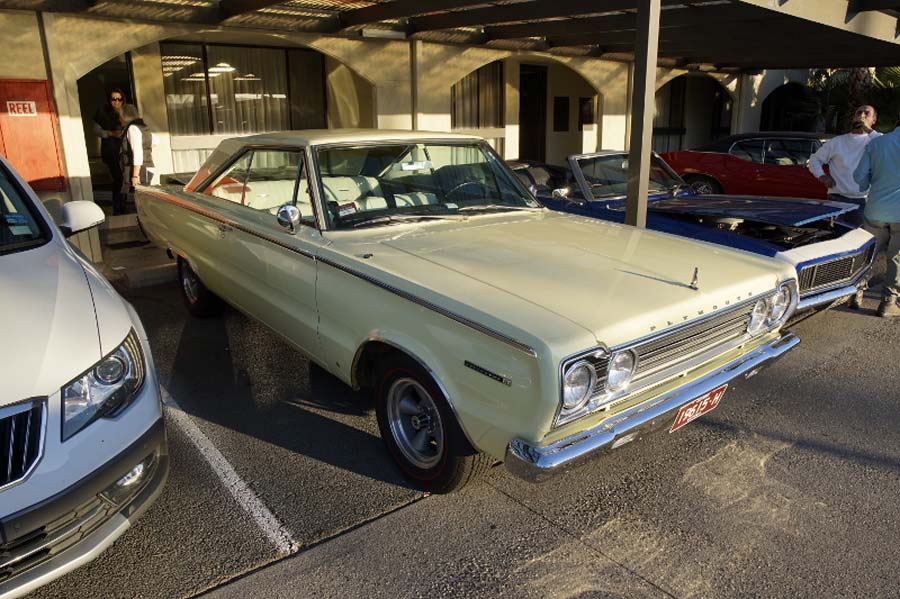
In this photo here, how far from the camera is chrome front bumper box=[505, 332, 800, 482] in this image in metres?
2.45

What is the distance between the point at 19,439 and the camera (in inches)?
83.3

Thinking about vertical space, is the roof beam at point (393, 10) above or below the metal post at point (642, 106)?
above

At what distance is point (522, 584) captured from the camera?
2.57m

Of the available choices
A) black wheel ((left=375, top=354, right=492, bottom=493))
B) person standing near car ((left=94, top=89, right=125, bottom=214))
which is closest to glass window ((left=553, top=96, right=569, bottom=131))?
person standing near car ((left=94, top=89, right=125, bottom=214))

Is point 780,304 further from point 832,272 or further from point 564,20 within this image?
point 564,20

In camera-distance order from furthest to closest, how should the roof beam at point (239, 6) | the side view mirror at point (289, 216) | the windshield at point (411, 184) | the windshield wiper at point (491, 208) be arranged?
the roof beam at point (239, 6) → the windshield wiper at point (491, 208) → the windshield at point (411, 184) → the side view mirror at point (289, 216)

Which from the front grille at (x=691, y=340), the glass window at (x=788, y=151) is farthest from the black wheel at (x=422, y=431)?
the glass window at (x=788, y=151)

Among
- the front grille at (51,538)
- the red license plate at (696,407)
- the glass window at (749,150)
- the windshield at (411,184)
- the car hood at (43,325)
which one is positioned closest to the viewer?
the front grille at (51,538)

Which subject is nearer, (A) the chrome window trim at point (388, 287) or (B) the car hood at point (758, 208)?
(A) the chrome window trim at point (388, 287)

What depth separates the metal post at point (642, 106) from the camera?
216 inches

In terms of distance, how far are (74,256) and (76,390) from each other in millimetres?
1086

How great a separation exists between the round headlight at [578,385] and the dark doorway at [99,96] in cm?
1008

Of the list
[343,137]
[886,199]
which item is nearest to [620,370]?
[343,137]

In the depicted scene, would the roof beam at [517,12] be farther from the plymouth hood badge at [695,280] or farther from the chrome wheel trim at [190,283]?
the chrome wheel trim at [190,283]
